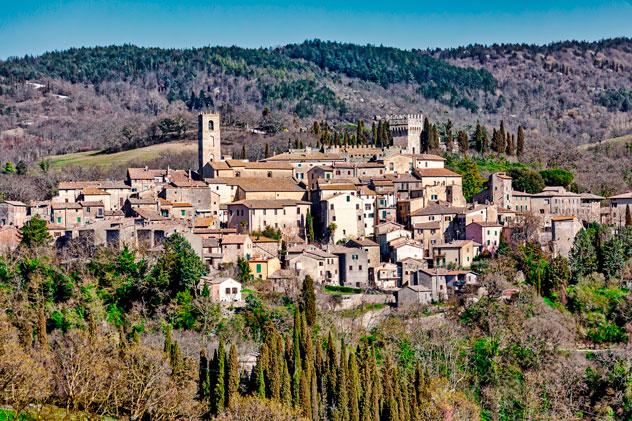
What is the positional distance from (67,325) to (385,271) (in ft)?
52.9

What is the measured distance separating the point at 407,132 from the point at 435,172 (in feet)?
36.9

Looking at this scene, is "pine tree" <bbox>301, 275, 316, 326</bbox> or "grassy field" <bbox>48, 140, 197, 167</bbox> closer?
"pine tree" <bbox>301, 275, 316, 326</bbox>

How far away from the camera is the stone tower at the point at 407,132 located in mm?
77250

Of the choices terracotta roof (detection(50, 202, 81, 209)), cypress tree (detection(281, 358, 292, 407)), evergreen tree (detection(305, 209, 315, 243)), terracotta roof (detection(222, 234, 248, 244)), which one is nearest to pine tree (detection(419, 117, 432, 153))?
evergreen tree (detection(305, 209, 315, 243))

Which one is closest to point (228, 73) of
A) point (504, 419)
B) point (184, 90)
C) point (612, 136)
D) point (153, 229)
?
point (184, 90)

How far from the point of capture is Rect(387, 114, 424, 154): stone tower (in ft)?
253

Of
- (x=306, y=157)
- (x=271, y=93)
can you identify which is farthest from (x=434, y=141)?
(x=271, y=93)

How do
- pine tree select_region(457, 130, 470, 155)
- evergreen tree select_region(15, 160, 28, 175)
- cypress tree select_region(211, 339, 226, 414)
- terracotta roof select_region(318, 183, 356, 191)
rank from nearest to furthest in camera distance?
cypress tree select_region(211, 339, 226, 414) < terracotta roof select_region(318, 183, 356, 191) < evergreen tree select_region(15, 160, 28, 175) < pine tree select_region(457, 130, 470, 155)

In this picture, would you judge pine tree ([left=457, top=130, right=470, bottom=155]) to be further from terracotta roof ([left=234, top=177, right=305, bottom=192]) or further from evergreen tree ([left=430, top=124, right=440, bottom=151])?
terracotta roof ([left=234, top=177, right=305, bottom=192])

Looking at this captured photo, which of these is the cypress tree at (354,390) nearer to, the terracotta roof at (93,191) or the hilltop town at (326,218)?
the hilltop town at (326,218)

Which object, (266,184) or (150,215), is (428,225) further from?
(150,215)

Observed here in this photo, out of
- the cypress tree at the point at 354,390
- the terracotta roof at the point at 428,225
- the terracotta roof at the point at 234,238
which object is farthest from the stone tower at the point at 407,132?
the cypress tree at the point at 354,390

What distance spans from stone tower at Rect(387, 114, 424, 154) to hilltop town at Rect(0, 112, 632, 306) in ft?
21.1

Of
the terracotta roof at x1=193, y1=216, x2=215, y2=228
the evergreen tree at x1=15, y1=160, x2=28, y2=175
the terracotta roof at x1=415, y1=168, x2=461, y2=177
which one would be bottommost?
the terracotta roof at x1=193, y1=216, x2=215, y2=228
